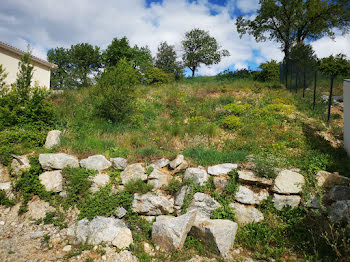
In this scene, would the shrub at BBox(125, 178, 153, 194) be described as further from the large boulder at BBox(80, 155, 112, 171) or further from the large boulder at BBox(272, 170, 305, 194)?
the large boulder at BBox(272, 170, 305, 194)

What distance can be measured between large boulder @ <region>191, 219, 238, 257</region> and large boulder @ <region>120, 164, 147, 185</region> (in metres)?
2.08

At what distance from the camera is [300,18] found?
2297 centimetres

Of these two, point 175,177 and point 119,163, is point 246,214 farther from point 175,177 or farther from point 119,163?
point 119,163

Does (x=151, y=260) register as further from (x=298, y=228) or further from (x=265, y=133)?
(x=265, y=133)

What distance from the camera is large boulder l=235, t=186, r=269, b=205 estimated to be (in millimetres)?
5078

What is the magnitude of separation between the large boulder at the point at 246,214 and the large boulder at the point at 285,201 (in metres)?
0.45

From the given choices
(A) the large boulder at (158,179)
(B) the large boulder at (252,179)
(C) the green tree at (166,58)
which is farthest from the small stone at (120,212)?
(C) the green tree at (166,58)

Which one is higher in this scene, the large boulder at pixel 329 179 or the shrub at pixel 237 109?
the shrub at pixel 237 109

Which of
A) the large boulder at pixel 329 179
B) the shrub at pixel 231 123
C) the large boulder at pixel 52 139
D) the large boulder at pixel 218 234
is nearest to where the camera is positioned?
the large boulder at pixel 218 234

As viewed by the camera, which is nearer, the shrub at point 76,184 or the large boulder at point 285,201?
the large boulder at point 285,201

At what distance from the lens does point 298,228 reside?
4.47 m

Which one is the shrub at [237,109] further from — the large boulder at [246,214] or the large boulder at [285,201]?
the large boulder at [246,214]

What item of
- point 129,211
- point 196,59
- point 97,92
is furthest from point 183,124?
point 196,59

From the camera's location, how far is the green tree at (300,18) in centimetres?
2211
